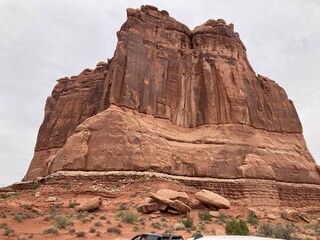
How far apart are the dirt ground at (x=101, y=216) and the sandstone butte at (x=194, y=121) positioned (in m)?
2.69

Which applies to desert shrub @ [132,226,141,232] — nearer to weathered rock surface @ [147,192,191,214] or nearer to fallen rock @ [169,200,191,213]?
weathered rock surface @ [147,192,191,214]

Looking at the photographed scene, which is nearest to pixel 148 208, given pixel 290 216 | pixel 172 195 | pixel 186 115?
pixel 172 195

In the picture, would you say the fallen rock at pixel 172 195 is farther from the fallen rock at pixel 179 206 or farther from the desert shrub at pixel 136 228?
the desert shrub at pixel 136 228

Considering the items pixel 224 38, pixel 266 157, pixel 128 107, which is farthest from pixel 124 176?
pixel 224 38

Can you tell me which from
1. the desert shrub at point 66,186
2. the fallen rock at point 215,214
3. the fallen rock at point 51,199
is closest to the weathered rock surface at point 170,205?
the fallen rock at point 215,214

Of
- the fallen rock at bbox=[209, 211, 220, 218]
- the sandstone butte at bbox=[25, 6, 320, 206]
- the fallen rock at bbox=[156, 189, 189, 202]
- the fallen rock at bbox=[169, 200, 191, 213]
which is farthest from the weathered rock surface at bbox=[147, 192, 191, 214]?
the sandstone butte at bbox=[25, 6, 320, 206]

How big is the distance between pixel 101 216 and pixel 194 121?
2396 cm

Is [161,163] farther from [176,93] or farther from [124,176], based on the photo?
[176,93]

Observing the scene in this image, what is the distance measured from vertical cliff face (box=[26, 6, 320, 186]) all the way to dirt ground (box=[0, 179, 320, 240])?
3028 mm

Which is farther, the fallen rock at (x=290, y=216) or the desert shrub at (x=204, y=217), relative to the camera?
the fallen rock at (x=290, y=216)

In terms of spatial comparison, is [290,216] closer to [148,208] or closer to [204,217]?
[204,217]

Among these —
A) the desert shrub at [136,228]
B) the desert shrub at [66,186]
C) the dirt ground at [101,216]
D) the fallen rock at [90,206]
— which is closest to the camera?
the dirt ground at [101,216]

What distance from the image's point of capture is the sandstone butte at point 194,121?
109 ft

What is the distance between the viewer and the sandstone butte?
33.1m
